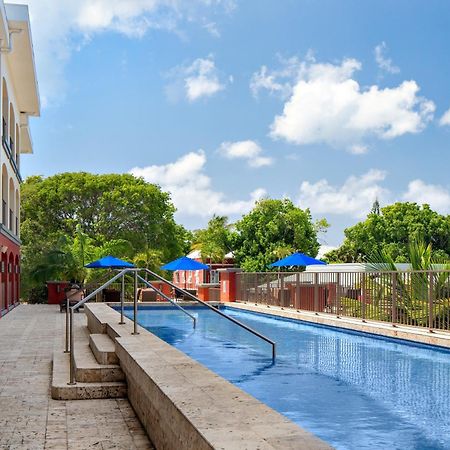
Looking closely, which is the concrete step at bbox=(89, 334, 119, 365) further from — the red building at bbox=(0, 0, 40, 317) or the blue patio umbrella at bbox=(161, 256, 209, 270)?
the blue patio umbrella at bbox=(161, 256, 209, 270)

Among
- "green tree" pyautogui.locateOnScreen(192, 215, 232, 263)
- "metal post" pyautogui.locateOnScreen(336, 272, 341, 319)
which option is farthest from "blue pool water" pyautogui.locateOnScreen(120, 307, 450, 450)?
"green tree" pyautogui.locateOnScreen(192, 215, 232, 263)

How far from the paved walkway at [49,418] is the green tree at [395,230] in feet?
165

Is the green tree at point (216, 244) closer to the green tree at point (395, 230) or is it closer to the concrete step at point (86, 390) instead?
the green tree at point (395, 230)

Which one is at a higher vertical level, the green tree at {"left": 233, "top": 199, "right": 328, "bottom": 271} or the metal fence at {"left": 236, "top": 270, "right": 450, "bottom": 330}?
the green tree at {"left": 233, "top": 199, "right": 328, "bottom": 271}

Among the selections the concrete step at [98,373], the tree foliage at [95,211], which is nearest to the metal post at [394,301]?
the concrete step at [98,373]

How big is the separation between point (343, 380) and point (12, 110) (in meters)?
18.5

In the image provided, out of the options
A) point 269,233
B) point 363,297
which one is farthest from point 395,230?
point 363,297

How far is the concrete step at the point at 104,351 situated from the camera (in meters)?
8.23

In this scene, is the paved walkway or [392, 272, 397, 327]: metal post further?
[392, 272, 397, 327]: metal post

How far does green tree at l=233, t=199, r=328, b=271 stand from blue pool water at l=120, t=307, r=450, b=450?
33715mm

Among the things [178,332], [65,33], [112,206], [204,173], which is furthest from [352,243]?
[178,332]

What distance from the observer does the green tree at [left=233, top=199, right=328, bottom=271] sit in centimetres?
5056

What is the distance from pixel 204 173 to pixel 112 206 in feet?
56.6

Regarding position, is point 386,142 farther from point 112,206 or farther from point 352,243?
point 112,206
